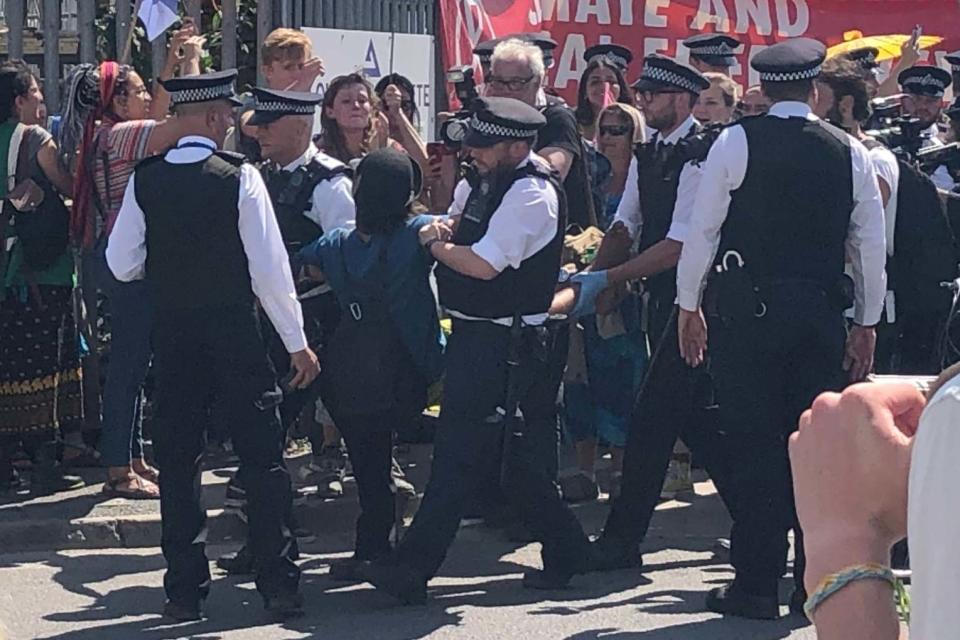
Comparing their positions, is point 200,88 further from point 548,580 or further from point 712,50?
point 712,50

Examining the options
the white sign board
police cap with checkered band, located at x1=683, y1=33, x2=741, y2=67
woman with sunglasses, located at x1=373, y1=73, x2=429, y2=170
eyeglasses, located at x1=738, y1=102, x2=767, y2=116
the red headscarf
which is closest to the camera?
the red headscarf

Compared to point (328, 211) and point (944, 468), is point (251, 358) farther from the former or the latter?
point (944, 468)

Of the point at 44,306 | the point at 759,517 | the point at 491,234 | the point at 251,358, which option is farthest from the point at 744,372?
the point at 44,306

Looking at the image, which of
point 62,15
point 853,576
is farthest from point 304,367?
point 62,15

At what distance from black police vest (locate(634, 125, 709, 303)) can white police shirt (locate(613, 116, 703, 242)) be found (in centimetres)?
3

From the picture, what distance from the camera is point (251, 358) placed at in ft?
18.9

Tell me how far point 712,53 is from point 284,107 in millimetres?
2576

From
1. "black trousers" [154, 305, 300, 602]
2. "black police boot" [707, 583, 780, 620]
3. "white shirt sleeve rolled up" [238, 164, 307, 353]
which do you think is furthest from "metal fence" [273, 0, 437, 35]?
"black police boot" [707, 583, 780, 620]

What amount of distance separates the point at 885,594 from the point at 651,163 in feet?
15.6

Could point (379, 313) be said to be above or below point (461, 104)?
below

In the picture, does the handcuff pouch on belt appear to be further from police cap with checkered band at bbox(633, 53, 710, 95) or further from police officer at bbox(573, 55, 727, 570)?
police cap with checkered band at bbox(633, 53, 710, 95)

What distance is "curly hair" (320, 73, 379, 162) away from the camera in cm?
702

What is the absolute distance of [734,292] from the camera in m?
5.73

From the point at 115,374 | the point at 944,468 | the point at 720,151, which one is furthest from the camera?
the point at 115,374
